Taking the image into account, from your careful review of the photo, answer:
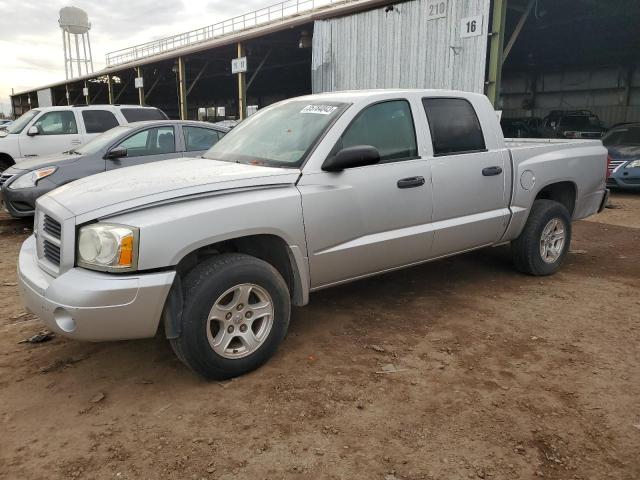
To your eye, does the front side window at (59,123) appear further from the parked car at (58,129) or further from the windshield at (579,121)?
the windshield at (579,121)

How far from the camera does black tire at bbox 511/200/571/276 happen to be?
4980mm

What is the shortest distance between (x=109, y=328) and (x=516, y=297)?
351 cm

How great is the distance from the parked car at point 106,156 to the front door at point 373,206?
15.0ft

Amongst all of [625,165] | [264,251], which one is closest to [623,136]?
[625,165]

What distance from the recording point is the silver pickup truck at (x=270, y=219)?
108 inches

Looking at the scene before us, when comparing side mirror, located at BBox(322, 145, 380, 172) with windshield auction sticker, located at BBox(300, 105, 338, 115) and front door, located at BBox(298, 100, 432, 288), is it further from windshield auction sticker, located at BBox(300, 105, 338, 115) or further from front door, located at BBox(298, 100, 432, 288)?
windshield auction sticker, located at BBox(300, 105, 338, 115)

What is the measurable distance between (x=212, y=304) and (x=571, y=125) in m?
17.8

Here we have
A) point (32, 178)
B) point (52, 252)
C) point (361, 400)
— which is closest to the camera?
point (361, 400)

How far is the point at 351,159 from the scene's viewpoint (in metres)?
3.35

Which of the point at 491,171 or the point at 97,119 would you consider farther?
the point at 97,119

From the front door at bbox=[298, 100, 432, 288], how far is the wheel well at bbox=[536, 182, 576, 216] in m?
2.06

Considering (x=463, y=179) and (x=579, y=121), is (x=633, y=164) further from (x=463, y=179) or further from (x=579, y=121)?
(x=463, y=179)

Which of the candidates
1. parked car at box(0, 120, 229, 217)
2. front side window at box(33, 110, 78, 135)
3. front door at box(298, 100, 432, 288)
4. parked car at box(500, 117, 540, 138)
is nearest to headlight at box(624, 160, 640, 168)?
parked car at box(500, 117, 540, 138)

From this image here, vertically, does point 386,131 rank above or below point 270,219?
above
